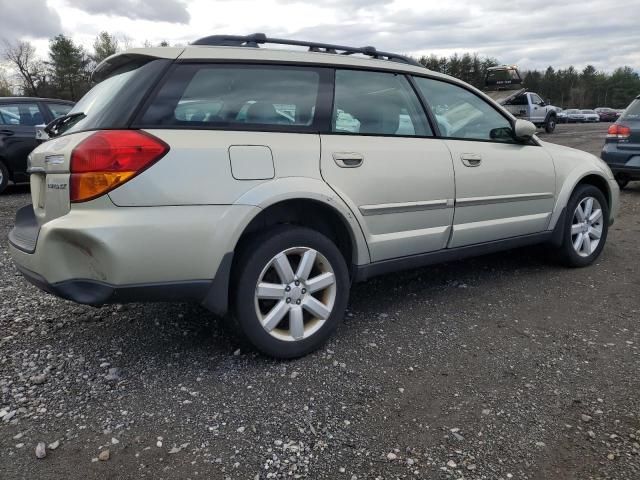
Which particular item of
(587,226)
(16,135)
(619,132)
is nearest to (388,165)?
(587,226)

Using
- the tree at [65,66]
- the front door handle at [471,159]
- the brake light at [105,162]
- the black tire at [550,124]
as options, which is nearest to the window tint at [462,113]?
the front door handle at [471,159]

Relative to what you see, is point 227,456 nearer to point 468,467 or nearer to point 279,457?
point 279,457

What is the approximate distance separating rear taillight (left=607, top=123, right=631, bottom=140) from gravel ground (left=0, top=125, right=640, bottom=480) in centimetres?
499

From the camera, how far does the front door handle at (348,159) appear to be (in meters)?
2.94

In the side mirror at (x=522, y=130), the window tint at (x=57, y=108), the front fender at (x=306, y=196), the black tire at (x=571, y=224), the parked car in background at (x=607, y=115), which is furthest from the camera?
the parked car in background at (x=607, y=115)

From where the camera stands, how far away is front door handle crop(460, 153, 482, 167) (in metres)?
3.55

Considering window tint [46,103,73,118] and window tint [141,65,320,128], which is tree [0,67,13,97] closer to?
window tint [46,103,73,118]

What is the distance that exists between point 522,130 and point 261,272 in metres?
2.46

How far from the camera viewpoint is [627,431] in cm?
224

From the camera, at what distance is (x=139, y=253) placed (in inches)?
93.3

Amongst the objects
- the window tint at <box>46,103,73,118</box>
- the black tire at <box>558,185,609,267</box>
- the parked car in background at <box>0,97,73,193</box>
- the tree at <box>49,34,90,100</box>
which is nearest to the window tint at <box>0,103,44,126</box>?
the parked car in background at <box>0,97,73,193</box>

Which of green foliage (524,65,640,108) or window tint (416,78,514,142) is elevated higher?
green foliage (524,65,640,108)

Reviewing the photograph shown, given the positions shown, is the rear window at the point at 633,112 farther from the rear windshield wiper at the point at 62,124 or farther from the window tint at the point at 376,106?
the rear windshield wiper at the point at 62,124

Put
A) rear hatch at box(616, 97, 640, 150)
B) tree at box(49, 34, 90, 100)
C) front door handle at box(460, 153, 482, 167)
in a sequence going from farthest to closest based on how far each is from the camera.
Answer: tree at box(49, 34, 90, 100), rear hatch at box(616, 97, 640, 150), front door handle at box(460, 153, 482, 167)
